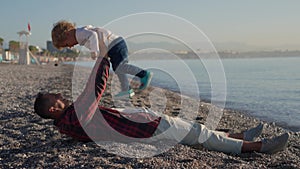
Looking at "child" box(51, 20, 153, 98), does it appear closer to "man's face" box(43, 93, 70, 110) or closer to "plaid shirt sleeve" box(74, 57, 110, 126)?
"man's face" box(43, 93, 70, 110)

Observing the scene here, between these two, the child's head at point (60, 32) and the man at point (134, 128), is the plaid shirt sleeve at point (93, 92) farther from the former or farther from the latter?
the child's head at point (60, 32)

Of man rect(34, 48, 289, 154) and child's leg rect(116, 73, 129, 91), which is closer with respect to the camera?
man rect(34, 48, 289, 154)

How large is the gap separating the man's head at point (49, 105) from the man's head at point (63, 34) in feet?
4.74

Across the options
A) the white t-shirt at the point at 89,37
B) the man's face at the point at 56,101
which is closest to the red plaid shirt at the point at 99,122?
the man's face at the point at 56,101

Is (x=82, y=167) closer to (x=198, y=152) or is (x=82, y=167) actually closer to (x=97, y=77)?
(x=97, y=77)

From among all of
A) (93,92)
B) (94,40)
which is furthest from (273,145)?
(94,40)

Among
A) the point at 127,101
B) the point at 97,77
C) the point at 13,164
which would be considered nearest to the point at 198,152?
the point at 97,77

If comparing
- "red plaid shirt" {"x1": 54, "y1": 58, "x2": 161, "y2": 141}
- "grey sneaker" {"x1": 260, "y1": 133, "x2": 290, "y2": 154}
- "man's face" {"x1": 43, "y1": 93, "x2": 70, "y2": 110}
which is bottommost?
"grey sneaker" {"x1": 260, "y1": 133, "x2": 290, "y2": 154}

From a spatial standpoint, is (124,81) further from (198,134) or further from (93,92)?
(93,92)

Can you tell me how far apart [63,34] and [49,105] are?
1595 mm

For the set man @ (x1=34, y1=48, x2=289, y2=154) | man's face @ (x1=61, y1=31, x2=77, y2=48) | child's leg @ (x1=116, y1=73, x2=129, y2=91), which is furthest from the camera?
child's leg @ (x1=116, y1=73, x2=129, y2=91)

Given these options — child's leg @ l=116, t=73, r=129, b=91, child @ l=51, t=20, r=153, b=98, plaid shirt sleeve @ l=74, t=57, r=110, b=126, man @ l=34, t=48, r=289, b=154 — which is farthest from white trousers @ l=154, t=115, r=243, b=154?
child's leg @ l=116, t=73, r=129, b=91

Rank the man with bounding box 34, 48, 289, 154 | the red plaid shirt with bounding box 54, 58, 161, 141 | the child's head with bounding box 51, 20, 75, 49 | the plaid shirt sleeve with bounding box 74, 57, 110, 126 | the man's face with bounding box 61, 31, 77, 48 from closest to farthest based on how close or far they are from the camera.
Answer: the plaid shirt sleeve with bounding box 74, 57, 110, 126 < the red plaid shirt with bounding box 54, 58, 161, 141 < the man with bounding box 34, 48, 289, 154 < the child's head with bounding box 51, 20, 75, 49 < the man's face with bounding box 61, 31, 77, 48

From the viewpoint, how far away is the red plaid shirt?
353cm
